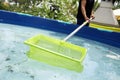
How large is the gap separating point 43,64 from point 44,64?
20 mm

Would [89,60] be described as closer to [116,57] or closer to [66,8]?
[116,57]

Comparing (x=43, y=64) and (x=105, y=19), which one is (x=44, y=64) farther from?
(x=105, y=19)

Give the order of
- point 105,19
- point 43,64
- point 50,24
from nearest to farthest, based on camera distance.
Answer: point 43,64 < point 50,24 < point 105,19

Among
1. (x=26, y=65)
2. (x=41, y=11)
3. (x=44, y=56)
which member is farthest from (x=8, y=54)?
(x=41, y=11)

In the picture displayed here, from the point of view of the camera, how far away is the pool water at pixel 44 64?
146 inches

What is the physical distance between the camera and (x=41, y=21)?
22.6 feet

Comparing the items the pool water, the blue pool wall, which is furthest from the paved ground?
the pool water

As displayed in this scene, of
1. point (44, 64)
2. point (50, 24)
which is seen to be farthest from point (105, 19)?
point (44, 64)

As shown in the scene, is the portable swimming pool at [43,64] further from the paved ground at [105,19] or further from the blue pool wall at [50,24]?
the paved ground at [105,19]

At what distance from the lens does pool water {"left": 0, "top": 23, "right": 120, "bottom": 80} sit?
3702 mm

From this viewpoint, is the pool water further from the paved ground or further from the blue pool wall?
the paved ground

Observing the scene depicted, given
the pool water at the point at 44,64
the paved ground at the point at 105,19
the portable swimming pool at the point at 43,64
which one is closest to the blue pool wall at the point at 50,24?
the portable swimming pool at the point at 43,64

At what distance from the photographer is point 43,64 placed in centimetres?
411

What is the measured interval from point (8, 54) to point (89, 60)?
69.0 inches
